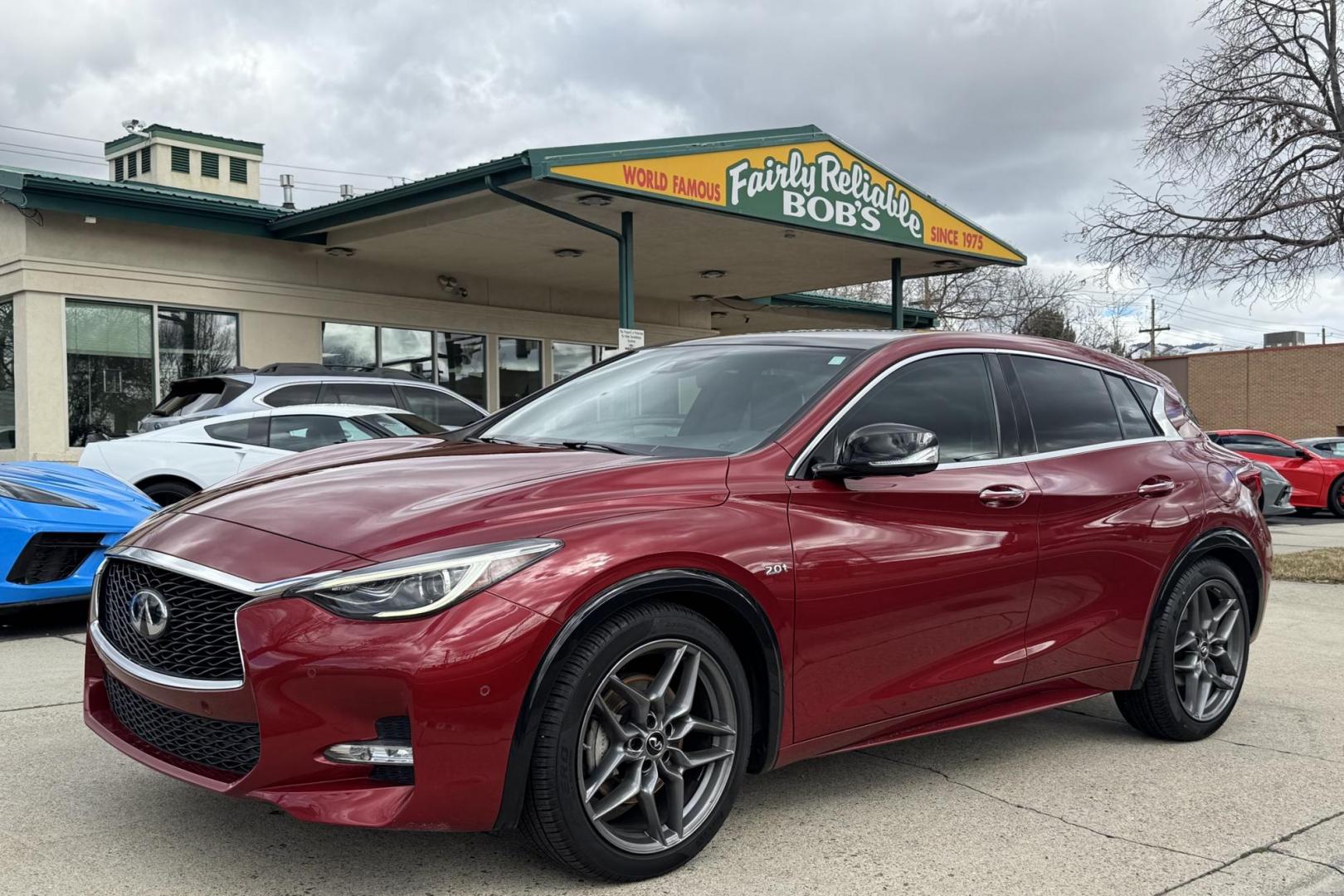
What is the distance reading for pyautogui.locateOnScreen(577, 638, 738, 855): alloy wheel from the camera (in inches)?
126

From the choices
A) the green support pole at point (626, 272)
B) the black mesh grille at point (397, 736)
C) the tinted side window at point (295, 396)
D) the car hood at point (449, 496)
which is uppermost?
the green support pole at point (626, 272)

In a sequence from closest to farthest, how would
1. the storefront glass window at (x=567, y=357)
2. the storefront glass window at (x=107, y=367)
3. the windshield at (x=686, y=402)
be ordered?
the windshield at (x=686, y=402), the storefront glass window at (x=107, y=367), the storefront glass window at (x=567, y=357)

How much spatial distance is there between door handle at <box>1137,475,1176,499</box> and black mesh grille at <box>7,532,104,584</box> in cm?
578

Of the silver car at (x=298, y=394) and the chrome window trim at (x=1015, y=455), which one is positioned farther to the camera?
the silver car at (x=298, y=394)

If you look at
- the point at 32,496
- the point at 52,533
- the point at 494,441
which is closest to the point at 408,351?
the point at 32,496

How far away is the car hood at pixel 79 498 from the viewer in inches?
271

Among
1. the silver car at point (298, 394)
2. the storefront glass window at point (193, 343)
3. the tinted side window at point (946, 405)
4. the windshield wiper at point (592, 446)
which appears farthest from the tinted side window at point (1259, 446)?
the windshield wiper at point (592, 446)

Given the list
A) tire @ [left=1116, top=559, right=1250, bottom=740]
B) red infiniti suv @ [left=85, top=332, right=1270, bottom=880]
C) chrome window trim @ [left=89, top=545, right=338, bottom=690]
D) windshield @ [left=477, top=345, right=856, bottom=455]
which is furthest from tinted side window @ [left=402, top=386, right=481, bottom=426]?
chrome window trim @ [left=89, top=545, right=338, bottom=690]

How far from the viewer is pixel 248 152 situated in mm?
45312

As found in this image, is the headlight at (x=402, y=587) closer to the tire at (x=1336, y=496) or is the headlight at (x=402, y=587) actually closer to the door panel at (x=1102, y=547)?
the door panel at (x=1102, y=547)

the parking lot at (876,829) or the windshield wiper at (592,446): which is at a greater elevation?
the windshield wiper at (592,446)

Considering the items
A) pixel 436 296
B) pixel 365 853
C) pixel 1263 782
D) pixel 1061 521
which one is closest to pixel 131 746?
pixel 365 853

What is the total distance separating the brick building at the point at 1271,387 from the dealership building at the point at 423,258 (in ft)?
93.3

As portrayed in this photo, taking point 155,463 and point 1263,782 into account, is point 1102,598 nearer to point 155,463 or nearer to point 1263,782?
point 1263,782
